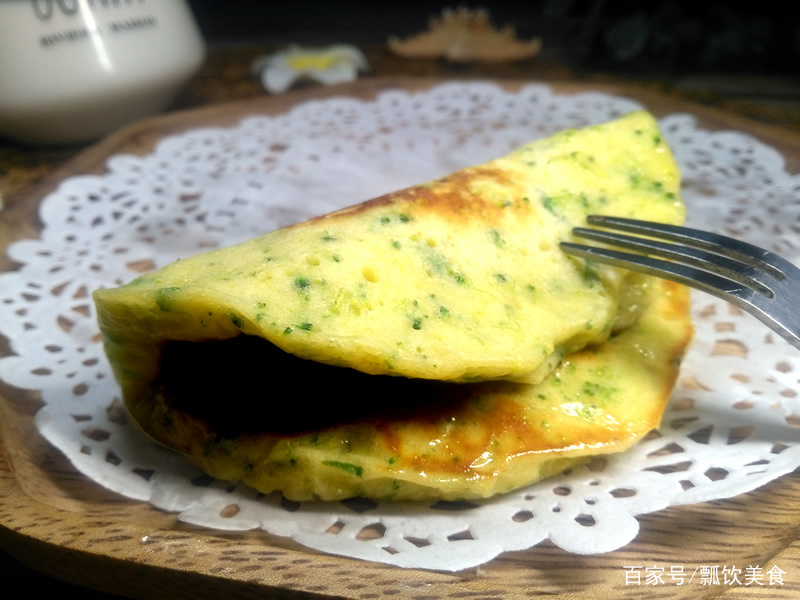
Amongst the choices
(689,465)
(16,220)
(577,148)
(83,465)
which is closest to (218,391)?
(83,465)

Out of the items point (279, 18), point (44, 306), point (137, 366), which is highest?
point (137, 366)

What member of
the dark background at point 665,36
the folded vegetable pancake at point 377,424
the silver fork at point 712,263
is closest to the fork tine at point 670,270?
the silver fork at point 712,263

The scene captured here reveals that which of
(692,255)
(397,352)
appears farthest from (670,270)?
(397,352)

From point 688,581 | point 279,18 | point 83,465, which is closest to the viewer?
point 688,581

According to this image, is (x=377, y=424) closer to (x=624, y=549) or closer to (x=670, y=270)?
(x=624, y=549)

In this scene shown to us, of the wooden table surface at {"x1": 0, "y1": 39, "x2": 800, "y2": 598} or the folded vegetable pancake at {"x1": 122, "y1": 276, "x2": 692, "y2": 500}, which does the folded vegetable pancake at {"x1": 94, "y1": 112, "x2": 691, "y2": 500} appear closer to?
the folded vegetable pancake at {"x1": 122, "y1": 276, "x2": 692, "y2": 500}

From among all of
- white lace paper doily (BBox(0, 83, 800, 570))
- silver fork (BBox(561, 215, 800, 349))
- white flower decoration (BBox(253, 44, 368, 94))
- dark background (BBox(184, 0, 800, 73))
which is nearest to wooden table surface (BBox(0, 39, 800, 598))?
white lace paper doily (BBox(0, 83, 800, 570))

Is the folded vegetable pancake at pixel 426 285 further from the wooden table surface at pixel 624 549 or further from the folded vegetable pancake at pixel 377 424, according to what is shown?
the wooden table surface at pixel 624 549

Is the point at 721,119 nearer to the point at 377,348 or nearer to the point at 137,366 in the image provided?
the point at 377,348

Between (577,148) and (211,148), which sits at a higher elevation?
(577,148)
